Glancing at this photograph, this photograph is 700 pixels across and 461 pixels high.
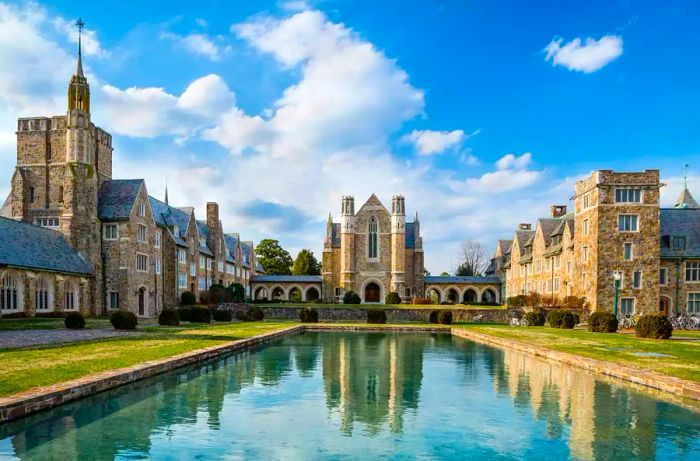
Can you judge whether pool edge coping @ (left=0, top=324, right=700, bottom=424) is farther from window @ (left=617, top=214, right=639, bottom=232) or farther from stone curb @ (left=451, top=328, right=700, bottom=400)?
window @ (left=617, top=214, right=639, bottom=232)

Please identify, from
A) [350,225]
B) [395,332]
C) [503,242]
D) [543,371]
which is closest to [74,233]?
[395,332]

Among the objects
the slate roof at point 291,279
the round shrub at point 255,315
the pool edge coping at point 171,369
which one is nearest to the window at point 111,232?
the round shrub at point 255,315

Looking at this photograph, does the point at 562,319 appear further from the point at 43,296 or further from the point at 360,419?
the point at 43,296

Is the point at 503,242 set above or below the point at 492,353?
above

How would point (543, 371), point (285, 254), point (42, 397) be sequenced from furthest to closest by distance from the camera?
point (285, 254) < point (543, 371) < point (42, 397)

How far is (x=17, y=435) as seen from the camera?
9125mm

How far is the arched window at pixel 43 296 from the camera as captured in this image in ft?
115

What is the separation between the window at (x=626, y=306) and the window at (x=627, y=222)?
5296 millimetres

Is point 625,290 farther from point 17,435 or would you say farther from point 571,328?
point 17,435

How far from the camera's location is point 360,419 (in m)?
11.4

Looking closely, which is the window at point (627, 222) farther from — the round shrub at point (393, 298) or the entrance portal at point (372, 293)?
the entrance portal at point (372, 293)

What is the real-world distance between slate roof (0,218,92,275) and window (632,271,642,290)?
4118 centimetres

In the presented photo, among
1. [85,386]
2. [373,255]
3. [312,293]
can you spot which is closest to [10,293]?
[85,386]

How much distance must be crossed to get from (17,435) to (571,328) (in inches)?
1353
